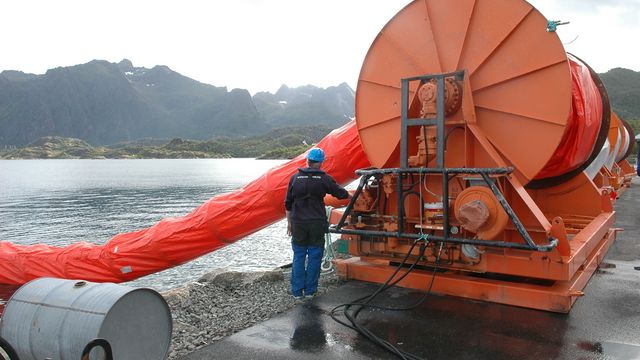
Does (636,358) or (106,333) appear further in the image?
(636,358)

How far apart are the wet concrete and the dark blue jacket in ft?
3.32

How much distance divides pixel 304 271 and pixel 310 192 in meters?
0.97

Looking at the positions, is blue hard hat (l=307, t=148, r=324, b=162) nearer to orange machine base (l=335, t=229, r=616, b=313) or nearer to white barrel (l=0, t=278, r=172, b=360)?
orange machine base (l=335, t=229, r=616, b=313)

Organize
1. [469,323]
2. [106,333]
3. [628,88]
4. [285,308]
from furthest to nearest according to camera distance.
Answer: [628,88] < [285,308] < [469,323] < [106,333]

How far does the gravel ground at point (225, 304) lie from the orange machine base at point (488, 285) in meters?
0.39

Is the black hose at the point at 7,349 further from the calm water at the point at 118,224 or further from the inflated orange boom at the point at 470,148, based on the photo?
the calm water at the point at 118,224

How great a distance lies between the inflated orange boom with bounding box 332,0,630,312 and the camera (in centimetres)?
502

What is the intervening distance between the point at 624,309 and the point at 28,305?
5701mm

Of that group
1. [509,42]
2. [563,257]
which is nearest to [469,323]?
[563,257]

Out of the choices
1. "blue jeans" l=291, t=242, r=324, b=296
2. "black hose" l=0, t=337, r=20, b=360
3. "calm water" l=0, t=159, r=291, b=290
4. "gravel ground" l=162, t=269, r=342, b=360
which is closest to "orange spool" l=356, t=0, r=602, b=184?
"blue jeans" l=291, t=242, r=324, b=296

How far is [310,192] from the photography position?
5984 mm

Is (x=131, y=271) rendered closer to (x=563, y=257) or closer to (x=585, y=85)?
(x=563, y=257)

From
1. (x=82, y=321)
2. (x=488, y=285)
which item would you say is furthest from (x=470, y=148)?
(x=82, y=321)

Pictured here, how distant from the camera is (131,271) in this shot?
7.88 meters
